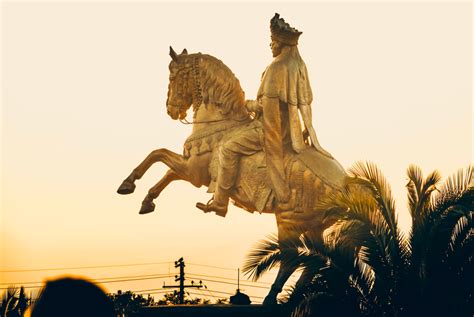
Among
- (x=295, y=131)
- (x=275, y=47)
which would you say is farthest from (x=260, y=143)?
(x=275, y=47)

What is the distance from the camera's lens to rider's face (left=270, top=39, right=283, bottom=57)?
14.3m

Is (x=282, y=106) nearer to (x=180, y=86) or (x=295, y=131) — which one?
(x=295, y=131)

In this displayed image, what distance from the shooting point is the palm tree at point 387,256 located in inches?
428

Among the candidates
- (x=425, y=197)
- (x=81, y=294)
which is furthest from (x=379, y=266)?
(x=81, y=294)

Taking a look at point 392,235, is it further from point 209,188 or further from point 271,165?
point 209,188

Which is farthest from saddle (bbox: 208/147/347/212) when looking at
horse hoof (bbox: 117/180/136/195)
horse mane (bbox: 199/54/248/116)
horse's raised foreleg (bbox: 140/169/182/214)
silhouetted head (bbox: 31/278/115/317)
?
silhouetted head (bbox: 31/278/115/317)

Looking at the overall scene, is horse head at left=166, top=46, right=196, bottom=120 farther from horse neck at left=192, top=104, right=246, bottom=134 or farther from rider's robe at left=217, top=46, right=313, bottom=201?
rider's robe at left=217, top=46, right=313, bottom=201

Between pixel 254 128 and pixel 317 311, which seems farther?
pixel 254 128

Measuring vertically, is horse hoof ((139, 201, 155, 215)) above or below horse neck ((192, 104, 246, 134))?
below

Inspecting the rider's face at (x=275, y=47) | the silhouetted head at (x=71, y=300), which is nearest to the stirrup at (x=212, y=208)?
the rider's face at (x=275, y=47)

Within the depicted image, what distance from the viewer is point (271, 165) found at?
13.9 metres

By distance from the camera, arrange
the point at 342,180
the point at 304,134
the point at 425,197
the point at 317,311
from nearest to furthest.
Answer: the point at 317,311 → the point at 425,197 → the point at 342,180 → the point at 304,134

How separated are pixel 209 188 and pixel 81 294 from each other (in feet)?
42.8

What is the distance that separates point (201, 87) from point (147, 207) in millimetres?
2152
